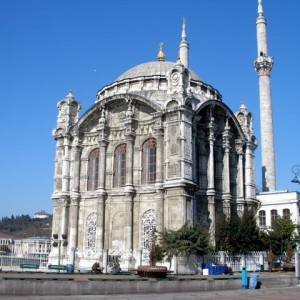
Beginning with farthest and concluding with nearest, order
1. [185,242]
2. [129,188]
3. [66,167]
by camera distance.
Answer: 1. [66,167]
2. [129,188]
3. [185,242]

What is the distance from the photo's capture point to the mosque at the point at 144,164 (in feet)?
115

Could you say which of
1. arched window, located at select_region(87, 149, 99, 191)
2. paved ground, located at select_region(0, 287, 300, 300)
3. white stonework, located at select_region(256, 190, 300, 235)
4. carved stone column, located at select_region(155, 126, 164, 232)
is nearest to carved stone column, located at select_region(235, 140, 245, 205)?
white stonework, located at select_region(256, 190, 300, 235)

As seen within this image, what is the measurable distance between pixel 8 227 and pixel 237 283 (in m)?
184

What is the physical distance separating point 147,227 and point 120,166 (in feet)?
18.9

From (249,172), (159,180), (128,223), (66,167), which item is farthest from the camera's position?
(249,172)

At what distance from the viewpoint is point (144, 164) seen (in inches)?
1492

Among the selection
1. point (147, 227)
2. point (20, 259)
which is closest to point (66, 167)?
point (20, 259)

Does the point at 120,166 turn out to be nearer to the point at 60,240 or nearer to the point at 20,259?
the point at 60,240

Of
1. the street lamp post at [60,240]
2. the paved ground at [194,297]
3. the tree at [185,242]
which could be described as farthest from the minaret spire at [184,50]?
the paved ground at [194,297]

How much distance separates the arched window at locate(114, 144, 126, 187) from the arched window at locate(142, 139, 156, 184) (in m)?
1.91

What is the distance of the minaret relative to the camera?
5159 centimetres

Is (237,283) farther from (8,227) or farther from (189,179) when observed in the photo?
(8,227)

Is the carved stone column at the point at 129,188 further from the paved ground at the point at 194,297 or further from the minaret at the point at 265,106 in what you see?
the minaret at the point at 265,106

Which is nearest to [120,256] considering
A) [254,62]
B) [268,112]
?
[268,112]
